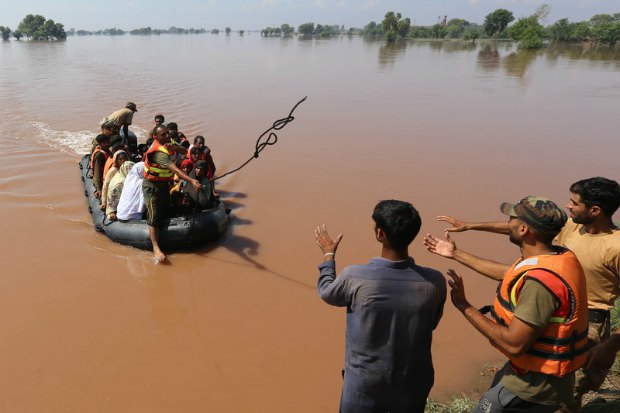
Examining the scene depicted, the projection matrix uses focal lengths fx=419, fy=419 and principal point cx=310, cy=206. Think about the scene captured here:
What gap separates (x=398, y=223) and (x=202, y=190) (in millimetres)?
3963

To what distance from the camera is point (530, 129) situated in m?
11.3

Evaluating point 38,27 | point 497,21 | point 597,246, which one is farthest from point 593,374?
point 38,27

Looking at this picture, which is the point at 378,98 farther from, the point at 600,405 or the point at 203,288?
the point at 600,405

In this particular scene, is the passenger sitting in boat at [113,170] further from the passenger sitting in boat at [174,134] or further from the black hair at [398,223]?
the black hair at [398,223]

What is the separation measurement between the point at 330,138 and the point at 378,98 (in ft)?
20.9

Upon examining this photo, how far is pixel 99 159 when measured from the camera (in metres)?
5.67

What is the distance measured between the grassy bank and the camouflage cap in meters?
1.55

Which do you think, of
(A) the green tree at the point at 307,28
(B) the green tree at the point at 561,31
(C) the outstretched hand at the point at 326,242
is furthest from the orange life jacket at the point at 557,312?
(A) the green tree at the point at 307,28

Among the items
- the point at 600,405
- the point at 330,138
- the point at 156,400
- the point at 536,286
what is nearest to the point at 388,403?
the point at 536,286

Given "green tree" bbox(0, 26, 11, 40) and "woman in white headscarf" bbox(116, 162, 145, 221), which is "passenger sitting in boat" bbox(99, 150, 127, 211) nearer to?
"woman in white headscarf" bbox(116, 162, 145, 221)

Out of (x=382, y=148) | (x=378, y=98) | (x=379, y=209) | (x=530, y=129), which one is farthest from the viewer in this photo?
(x=378, y=98)

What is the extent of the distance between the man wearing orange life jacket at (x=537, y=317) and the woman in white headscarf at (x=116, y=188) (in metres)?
4.56

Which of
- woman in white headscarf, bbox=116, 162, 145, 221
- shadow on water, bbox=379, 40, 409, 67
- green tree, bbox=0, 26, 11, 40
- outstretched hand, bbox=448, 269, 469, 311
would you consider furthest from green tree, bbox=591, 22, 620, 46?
green tree, bbox=0, 26, 11, 40

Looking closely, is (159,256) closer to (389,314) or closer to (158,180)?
(158,180)
